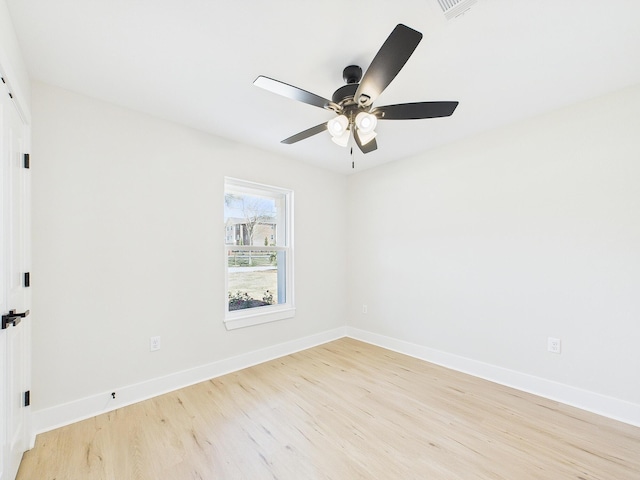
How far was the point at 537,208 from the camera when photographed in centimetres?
258

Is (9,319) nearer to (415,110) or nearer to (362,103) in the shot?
(362,103)

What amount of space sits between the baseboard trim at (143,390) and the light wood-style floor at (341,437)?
0.08m

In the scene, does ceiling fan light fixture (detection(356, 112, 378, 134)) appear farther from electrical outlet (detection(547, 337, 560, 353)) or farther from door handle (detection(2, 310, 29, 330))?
electrical outlet (detection(547, 337, 560, 353))

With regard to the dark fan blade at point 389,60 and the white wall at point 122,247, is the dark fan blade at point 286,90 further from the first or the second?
the white wall at point 122,247

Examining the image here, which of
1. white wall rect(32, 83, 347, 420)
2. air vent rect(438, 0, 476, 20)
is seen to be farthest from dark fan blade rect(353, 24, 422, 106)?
white wall rect(32, 83, 347, 420)

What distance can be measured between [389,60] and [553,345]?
2.67 metres

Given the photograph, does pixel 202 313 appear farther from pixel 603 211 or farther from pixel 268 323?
pixel 603 211

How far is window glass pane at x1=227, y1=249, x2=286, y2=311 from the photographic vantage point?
3217 millimetres

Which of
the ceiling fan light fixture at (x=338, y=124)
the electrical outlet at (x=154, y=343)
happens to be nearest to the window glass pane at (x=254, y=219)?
the electrical outlet at (x=154, y=343)

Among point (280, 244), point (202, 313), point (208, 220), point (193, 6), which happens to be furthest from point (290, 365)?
point (193, 6)

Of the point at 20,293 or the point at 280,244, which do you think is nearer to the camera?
the point at 20,293

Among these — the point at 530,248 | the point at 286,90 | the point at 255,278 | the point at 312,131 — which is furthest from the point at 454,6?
the point at 255,278

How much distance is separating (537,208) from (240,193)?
298cm

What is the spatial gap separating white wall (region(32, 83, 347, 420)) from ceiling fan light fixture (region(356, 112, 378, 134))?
1762 mm
